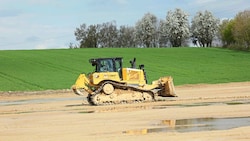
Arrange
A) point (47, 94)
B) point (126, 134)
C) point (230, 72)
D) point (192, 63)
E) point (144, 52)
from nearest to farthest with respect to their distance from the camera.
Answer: point (126, 134)
point (47, 94)
point (230, 72)
point (192, 63)
point (144, 52)

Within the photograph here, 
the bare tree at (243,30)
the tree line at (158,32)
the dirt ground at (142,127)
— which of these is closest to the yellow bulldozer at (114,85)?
the dirt ground at (142,127)

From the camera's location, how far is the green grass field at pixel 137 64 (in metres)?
52.0

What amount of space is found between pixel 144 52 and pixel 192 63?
17979 mm

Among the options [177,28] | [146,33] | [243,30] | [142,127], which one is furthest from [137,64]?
[146,33]

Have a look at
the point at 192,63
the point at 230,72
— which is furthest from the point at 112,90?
the point at 192,63

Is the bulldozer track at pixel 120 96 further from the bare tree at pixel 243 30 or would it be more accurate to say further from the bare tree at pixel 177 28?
the bare tree at pixel 177 28

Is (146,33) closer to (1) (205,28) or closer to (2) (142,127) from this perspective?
(1) (205,28)

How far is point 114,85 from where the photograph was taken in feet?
95.2

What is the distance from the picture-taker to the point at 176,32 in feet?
452

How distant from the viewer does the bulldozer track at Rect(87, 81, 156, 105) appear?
2877cm

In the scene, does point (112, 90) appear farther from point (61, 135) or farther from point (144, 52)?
point (144, 52)

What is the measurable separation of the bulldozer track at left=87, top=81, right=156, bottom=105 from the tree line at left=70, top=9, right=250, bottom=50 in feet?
337

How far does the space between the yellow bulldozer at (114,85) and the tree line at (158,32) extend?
336 ft

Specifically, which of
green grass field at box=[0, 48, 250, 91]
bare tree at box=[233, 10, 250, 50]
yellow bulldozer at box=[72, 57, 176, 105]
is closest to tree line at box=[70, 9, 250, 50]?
bare tree at box=[233, 10, 250, 50]
